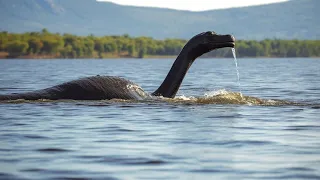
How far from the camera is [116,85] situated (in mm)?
23438

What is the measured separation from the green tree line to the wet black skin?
11490 centimetres

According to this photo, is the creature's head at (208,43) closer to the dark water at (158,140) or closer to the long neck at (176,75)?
the long neck at (176,75)

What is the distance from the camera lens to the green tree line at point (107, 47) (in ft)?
460

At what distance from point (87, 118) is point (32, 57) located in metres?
128

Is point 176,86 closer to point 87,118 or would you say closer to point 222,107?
point 222,107

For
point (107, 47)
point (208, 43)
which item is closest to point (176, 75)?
point (208, 43)

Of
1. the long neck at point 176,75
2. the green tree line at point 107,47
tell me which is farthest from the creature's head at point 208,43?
the green tree line at point 107,47

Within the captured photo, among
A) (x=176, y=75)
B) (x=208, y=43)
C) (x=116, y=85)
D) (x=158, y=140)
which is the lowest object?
(x=158, y=140)

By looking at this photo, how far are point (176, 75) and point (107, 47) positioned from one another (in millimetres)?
131770

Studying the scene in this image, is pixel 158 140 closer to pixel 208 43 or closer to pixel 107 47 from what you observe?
pixel 208 43

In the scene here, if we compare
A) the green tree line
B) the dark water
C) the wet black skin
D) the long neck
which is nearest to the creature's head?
the wet black skin

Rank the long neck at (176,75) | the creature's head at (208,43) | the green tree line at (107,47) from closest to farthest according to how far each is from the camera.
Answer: the creature's head at (208,43) → the long neck at (176,75) → the green tree line at (107,47)

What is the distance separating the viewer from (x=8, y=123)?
18062 millimetres

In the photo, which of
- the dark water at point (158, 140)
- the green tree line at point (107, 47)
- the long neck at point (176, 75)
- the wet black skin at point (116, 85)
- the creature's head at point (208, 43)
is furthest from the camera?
the green tree line at point (107, 47)
